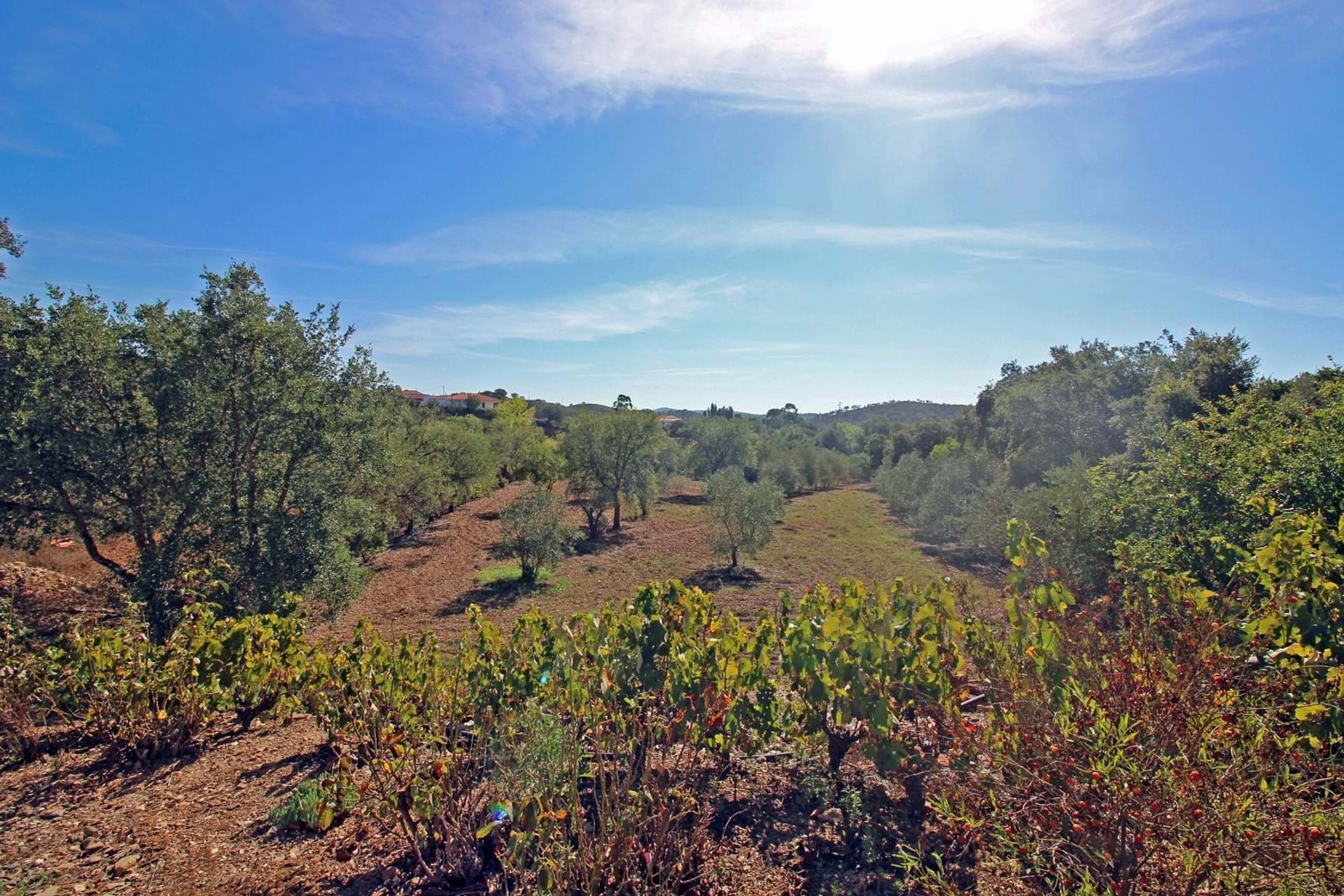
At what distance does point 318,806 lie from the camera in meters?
2.98

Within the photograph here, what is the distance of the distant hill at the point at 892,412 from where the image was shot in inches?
5236

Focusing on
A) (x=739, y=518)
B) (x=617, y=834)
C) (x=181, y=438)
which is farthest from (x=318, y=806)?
(x=739, y=518)

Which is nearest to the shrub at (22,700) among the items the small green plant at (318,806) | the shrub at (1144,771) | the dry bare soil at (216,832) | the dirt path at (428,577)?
the dry bare soil at (216,832)

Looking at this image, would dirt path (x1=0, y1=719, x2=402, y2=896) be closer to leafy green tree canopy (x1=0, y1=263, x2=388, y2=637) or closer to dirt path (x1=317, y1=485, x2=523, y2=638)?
leafy green tree canopy (x1=0, y1=263, x2=388, y2=637)

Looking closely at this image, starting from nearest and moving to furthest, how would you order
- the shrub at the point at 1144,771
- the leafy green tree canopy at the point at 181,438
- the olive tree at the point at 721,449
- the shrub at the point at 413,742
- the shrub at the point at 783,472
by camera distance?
the shrub at the point at 1144,771 → the shrub at the point at 413,742 → the leafy green tree canopy at the point at 181,438 → the shrub at the point at 783,472 → the olive tree at the point at 721,449

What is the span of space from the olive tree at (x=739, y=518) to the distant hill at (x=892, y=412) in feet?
367

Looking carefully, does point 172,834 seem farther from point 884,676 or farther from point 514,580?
point 514,580

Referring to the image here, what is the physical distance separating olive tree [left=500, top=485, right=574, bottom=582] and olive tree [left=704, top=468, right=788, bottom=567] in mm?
5612

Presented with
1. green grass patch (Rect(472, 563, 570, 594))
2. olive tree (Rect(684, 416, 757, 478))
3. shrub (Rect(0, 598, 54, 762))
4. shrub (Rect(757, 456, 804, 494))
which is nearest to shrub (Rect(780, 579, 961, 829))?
shrub (Rect(0, 598, 54, 762))

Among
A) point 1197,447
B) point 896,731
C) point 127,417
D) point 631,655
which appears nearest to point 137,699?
point 631,655

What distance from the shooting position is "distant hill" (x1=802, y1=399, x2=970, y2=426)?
13300 cm

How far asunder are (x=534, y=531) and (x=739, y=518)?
284 inches

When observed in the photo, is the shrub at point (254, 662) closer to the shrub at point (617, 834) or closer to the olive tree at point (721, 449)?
the shrub at point (617, 834)

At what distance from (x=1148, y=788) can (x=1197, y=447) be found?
25.8ft
